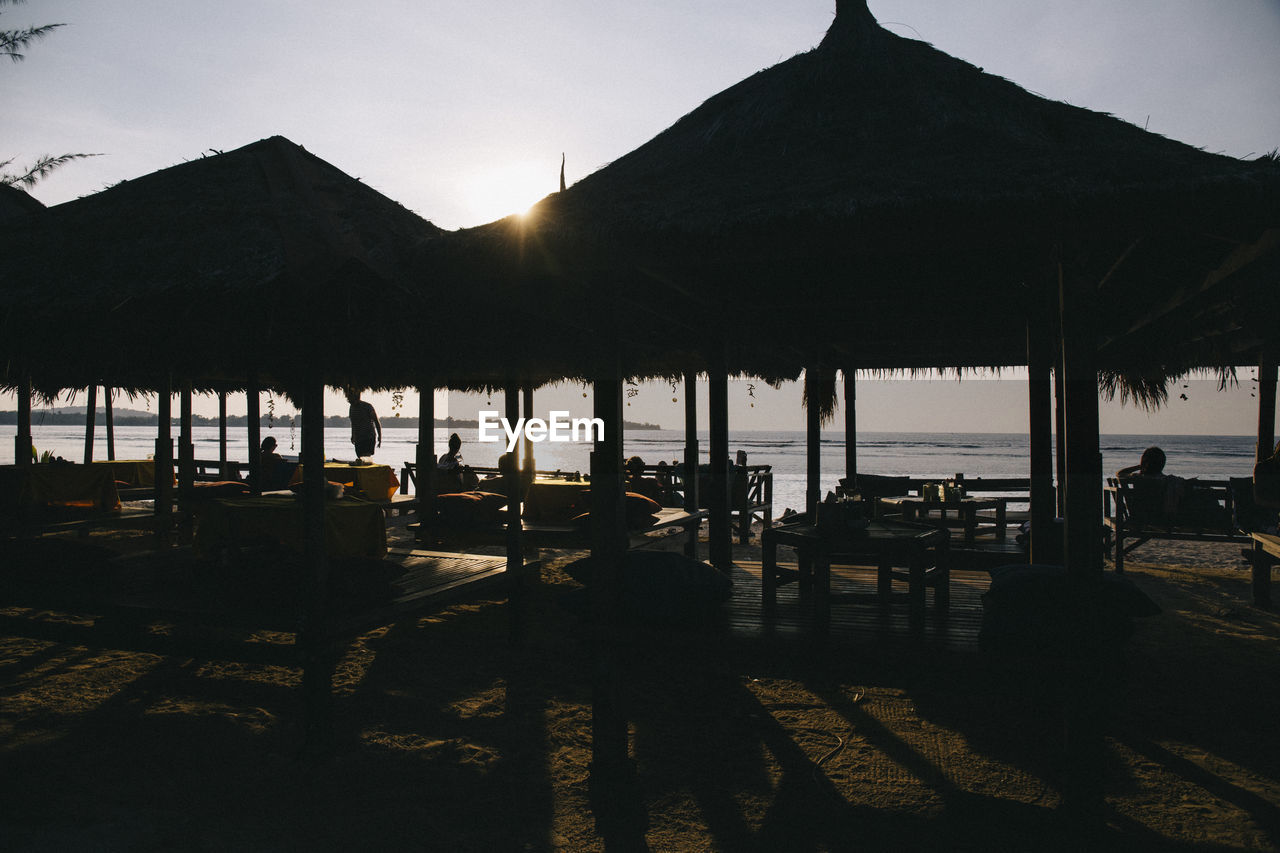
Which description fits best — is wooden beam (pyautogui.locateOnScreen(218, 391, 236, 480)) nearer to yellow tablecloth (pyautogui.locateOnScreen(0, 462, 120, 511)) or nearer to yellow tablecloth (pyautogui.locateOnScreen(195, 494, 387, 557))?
yellow tablecloth (pyautogui.locateOnScreen(0, 462, 120, 511))

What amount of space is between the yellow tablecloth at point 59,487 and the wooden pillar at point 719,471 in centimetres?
791

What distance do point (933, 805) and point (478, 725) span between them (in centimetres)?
251

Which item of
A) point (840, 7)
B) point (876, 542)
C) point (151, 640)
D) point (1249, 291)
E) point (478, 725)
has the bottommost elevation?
point (478, 725)

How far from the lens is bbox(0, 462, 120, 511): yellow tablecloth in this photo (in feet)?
27.4

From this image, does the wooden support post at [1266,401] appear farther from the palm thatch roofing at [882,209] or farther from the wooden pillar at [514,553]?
the wooden pillar at [514,553]

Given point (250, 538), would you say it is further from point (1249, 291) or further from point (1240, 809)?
point (1249, 291)

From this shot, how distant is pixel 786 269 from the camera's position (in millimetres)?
5562

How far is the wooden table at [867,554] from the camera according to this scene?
480cm

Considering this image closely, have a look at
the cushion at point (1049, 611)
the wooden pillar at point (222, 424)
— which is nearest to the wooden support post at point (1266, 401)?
the cushion at point (1049, 611)

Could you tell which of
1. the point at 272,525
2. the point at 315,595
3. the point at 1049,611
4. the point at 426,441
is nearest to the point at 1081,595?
the point at 1049,611

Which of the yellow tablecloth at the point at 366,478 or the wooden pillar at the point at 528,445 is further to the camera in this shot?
the yellow tablecloth at the point at 366,478

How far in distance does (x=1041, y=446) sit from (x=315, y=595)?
588cm

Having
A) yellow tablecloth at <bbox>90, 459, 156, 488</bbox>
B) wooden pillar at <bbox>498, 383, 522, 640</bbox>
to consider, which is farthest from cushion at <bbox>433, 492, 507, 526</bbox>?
yellow tablecloth at <bbox>90, 459, 156, 488</bbox>

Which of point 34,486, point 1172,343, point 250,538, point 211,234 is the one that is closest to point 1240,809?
point 250,538
